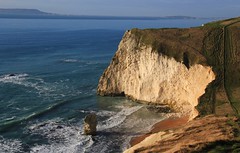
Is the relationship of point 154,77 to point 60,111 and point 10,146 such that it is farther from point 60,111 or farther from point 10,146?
point 10,146

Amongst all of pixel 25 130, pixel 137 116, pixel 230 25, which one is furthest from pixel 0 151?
pixel 230 25

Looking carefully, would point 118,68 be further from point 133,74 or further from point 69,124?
point 69,124

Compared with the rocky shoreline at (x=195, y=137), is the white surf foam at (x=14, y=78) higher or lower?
lower

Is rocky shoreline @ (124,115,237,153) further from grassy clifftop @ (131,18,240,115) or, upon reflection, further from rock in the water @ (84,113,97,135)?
rock in the water @ (84,113,97,135)

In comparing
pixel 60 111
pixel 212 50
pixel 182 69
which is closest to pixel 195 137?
pixel 182 69

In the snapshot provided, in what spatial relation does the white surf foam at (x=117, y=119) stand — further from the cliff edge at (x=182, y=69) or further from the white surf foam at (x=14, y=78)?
the white surf foam at (x=14, y=78)

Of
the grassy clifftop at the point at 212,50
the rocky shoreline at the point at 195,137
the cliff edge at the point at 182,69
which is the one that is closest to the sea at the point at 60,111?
the cliff edge at the point at 182,69
